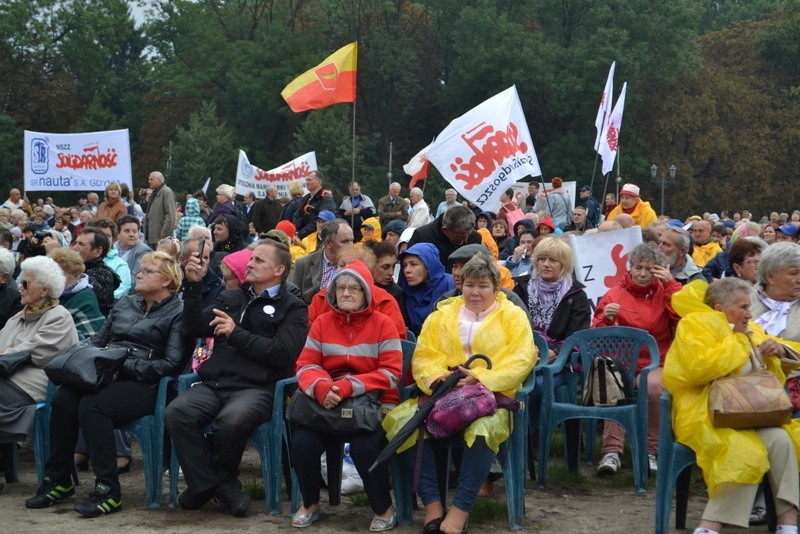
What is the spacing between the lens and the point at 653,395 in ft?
22.1

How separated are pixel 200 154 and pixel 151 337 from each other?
40.0m

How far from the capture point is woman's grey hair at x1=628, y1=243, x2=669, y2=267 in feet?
23.2

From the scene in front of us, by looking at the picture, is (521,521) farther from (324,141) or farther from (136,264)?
(324,141)

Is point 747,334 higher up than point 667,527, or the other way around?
point 747,334

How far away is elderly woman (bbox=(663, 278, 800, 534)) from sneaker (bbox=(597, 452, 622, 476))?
56.2 inches

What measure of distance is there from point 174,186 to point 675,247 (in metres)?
40.6

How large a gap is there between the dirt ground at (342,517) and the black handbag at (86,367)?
0.71 m

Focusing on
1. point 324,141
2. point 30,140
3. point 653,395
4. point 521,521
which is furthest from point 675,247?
point 324,141

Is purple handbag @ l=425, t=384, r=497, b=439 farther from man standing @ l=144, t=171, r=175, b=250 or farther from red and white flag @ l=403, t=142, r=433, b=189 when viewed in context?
red and white flag @ l=403, t=142, r=433, b=189

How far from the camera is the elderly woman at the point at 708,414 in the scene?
5137mm

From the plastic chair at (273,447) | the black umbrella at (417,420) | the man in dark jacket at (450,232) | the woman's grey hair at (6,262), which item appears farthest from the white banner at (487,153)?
the black umbrella at (417,420)

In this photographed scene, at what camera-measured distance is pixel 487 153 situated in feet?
35.7

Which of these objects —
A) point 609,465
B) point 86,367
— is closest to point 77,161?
point 86,367

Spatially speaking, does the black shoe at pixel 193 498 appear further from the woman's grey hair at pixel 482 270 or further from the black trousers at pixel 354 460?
the woman's grey hair at pixel 482 270
